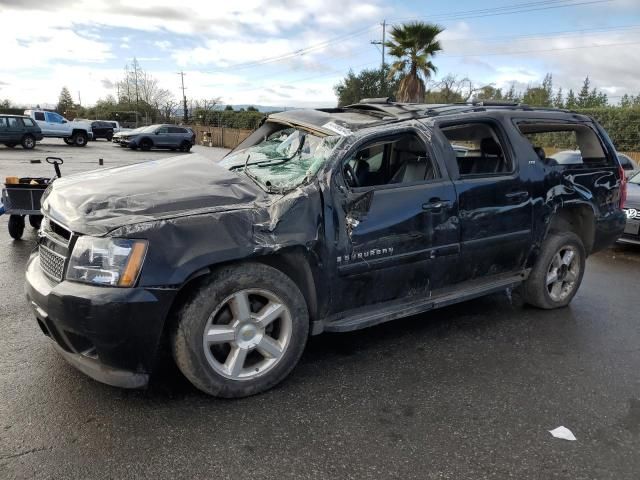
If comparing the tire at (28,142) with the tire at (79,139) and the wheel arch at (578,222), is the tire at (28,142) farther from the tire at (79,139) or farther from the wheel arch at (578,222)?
the wheel arch at (578,222)

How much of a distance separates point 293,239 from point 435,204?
3.91 ft

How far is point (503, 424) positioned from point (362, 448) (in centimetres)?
87

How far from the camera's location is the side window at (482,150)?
426 centimetres

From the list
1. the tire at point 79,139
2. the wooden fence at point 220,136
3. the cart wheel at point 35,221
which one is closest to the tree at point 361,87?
the wooden fence at point 220,136

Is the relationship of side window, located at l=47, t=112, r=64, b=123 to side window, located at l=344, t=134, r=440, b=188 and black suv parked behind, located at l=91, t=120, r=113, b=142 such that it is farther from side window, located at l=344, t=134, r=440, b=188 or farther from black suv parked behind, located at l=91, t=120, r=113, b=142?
side window, located at l=344, t=134, r=440, b=188

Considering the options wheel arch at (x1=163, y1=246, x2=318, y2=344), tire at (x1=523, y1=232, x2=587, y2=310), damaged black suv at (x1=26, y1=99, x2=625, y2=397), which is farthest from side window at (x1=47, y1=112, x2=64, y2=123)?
tire at (x1=523, y1=232, x2=587, y2=310)

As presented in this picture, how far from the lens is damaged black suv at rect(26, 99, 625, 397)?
277cm

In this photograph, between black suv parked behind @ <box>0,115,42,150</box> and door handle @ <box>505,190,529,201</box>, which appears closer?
door handle @ <box>505,190,529,201</box>

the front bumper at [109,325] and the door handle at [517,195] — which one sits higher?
the door handle at [517,195]

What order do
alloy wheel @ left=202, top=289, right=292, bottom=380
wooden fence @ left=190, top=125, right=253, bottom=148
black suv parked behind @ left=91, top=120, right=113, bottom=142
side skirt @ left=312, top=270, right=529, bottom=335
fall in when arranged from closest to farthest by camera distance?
alloy wheel @ left=202, top=289, right=292, bottom=380, side skirt @ left=312, top=270, right=529, bottom=335, wooden fence @ left=190, top=125, right=253, bottom=148, black suv parked behind @ left=91, top=120, right=113, bottom=142

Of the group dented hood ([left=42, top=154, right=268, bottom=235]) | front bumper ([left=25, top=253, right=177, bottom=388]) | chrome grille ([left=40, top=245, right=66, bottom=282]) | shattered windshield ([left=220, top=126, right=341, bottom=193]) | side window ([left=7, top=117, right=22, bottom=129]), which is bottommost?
front bumper ([left=25, top=253, right=177, bottom=388])

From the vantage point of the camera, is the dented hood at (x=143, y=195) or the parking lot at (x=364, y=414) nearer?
the parking lot at (x=364, y=414)

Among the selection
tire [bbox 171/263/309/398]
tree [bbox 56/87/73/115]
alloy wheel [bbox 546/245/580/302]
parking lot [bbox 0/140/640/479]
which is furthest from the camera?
tree [bbox 56/87/73/115]

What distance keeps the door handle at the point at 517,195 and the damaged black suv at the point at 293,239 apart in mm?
25
